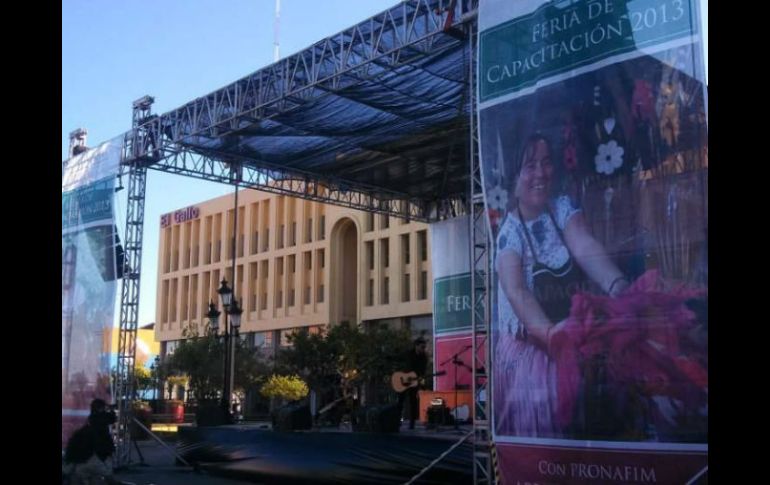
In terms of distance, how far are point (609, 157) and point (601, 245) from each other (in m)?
0.85

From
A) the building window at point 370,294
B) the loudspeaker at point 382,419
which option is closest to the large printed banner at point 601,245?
the loudspeaker at point 382,419

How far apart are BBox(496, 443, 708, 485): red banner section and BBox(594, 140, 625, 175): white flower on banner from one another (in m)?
2.62

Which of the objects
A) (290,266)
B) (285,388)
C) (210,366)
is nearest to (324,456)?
(285,388)

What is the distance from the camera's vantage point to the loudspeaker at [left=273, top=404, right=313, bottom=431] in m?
14.3

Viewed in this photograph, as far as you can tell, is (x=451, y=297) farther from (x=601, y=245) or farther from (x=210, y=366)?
(x=210, y=366)

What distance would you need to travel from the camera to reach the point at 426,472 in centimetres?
1142

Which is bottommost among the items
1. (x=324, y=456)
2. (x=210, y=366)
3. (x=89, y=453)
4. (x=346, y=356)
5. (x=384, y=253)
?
(x=324, y=456)

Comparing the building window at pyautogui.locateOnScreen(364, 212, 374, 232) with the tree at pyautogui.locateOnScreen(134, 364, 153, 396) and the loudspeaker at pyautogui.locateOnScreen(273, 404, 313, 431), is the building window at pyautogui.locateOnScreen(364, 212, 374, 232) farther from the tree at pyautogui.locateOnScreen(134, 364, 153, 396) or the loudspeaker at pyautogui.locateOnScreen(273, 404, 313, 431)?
the loudspeaker at pyautogui.locateOnScreen(273, 404, 313, 431)

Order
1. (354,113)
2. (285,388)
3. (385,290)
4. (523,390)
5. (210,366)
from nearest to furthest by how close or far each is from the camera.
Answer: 1. (523,390)
2. (354,113)
3. (285,388)
4. (210,366)
5. (385,290)

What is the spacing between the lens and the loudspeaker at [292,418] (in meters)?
14.3

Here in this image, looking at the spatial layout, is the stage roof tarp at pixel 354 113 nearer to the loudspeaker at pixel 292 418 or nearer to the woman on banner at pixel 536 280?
the woman on banner at pixel 536 280

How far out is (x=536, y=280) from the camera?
794 centimetres
